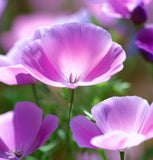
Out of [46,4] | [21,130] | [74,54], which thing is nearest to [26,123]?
[21,130]

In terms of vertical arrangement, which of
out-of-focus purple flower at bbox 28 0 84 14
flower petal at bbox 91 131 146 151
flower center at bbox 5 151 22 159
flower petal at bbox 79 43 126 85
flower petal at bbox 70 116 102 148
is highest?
flower petal at bbox 79 43 126 85

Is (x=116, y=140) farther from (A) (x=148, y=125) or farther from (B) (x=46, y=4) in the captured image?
(B) (x=46, y=4)

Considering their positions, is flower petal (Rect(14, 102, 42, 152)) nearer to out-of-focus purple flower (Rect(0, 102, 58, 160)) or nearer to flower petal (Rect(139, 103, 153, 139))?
out-of-focus purple flower (Rect(0, 102, 58, 160))

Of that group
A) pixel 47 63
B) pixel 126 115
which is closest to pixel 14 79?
pixel 47 63

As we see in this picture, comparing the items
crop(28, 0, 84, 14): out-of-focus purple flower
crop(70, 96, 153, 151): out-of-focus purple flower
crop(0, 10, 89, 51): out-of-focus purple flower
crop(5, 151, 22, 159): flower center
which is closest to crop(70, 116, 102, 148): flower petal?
crop(70, 96, 153, 151): out-of-focus purple flower

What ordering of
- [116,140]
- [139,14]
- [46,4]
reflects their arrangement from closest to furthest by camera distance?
[116,140] < [139,14] < [46,4]
